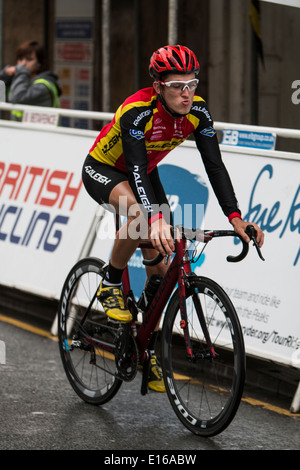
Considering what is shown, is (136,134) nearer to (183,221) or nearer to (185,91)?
(185,91)

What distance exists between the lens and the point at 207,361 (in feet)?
17.7

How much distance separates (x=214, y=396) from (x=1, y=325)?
314cm

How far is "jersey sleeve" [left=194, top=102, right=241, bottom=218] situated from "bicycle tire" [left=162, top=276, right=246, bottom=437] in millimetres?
481

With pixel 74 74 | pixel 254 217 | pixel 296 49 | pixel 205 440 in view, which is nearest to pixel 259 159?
pixel 254 217

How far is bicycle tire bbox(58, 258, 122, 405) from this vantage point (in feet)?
19.7

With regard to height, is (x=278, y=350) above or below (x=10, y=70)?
below

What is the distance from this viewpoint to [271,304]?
6379mm

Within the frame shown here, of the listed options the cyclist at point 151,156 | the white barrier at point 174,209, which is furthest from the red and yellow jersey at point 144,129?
the white barrier at point 174,209

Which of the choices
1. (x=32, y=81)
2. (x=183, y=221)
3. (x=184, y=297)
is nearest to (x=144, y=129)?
(x=184, y=297)

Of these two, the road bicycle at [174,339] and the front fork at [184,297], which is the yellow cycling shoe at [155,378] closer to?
the road bicycle at [174,339]

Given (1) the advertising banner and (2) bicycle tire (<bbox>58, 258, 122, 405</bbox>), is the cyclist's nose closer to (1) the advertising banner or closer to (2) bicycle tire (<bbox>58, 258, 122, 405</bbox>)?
(2) bicycle tire (<bbox>58, 258, 122, 405</bbox>)

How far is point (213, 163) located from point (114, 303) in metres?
1.03

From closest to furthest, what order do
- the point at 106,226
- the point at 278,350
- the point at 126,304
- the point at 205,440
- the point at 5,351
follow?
the point at 205,440, the point at 126,304, the point at 278,350, the point at 5,351, the point at 106,226

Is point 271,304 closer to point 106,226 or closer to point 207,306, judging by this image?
point 207,306
